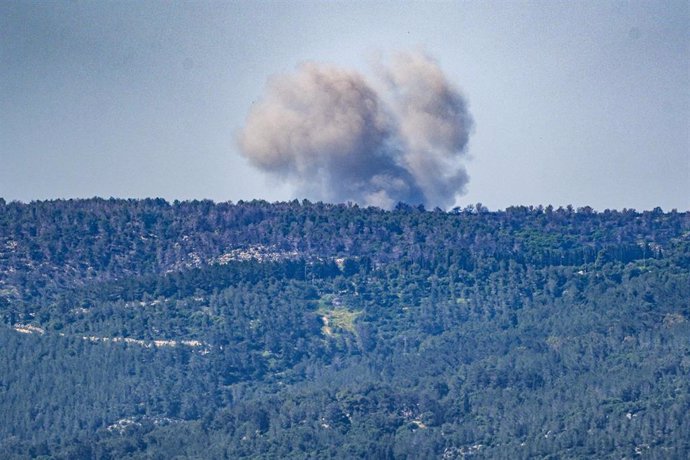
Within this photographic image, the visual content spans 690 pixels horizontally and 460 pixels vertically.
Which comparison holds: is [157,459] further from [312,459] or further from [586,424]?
[586,424]

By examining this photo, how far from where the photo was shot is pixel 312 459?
199m

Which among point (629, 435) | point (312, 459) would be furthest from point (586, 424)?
point (312, 459)

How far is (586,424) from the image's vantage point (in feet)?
655

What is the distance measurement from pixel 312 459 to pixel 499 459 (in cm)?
1407

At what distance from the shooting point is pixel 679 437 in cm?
19450

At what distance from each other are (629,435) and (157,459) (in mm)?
34645

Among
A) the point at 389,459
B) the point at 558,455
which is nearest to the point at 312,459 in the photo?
the point at 389,459

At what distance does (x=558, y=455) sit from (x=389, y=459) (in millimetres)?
13187

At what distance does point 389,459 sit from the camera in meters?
200

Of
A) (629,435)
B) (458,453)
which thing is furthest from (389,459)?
(629,435)

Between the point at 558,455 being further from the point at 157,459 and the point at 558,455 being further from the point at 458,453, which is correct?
the point at 157,459

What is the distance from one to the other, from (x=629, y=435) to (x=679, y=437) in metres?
3.71

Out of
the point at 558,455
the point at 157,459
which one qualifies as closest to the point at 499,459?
the point at 558,455

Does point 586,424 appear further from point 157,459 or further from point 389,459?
point 157,459
